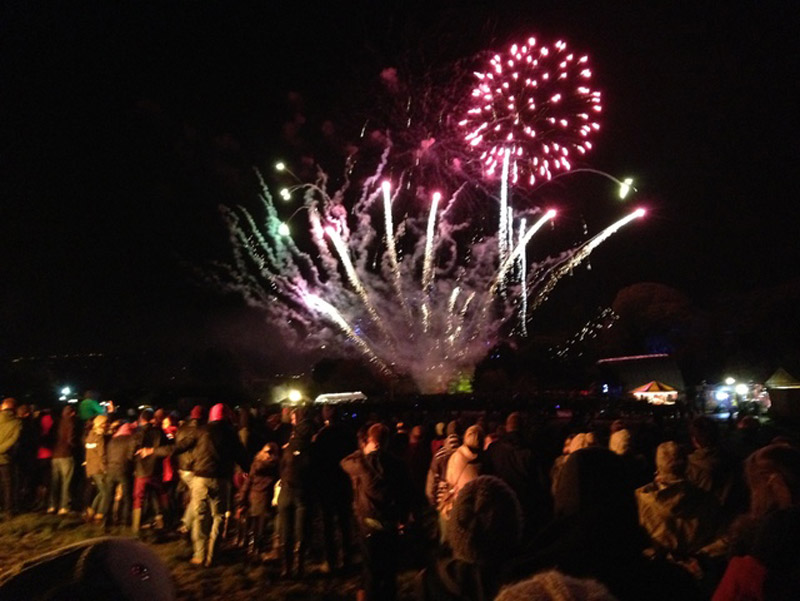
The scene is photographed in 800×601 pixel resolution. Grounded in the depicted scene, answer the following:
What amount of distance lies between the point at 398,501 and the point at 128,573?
13.8ft

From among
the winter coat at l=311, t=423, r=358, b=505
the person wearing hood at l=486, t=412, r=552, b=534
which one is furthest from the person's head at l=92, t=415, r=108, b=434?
the person wearing hood at l=486, t=412, r=552, b=534

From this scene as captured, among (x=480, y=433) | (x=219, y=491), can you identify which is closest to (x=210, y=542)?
(x=219, y=491)

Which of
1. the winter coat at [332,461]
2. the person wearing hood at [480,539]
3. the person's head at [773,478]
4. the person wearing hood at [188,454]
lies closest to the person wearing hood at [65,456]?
the person wearing hood at [188,454]

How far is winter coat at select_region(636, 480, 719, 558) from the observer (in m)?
3.52

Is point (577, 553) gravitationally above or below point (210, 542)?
above

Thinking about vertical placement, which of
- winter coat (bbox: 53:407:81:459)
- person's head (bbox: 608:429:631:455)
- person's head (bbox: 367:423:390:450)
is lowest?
person's head (bbox: 608:429:631:455)

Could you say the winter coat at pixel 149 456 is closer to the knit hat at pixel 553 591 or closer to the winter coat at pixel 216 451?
the winter coat at pixel 216 451

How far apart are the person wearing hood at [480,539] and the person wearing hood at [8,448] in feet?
28.6

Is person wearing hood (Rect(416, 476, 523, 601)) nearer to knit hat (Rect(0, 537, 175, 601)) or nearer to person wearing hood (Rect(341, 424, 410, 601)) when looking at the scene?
knit hat (Rect(0, 537, 175, 601))

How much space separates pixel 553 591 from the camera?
4.18 ft

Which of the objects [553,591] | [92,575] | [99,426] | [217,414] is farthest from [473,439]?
[99,426]

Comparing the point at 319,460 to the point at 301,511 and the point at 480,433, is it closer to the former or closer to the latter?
the point at 301,511

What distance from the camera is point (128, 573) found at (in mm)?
1393

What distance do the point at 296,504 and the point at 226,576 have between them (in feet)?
3.47
